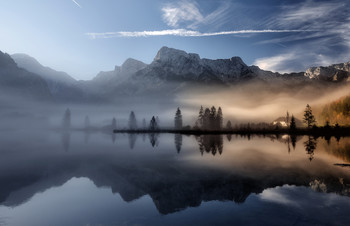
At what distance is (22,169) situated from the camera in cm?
2862

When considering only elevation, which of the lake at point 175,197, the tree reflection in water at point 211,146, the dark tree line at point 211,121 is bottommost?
the tree reflection in water at point 211,146

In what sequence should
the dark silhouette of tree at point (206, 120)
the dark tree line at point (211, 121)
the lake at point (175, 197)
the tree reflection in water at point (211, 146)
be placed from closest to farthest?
the lake at point (175, 197) < the tree reflection in water at point (211, 146) < the dark tree line at point (211, 121) < the dark silhouette of tree at point (206, 120)

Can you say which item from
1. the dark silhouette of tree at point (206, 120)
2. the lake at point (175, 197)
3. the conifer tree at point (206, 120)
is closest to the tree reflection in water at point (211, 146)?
the lake at point (175, 197)

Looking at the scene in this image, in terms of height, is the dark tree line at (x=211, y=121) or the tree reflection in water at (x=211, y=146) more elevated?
the dark tree line at (x=211, y=121)

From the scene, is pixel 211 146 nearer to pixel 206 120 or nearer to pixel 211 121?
pixel 211 121

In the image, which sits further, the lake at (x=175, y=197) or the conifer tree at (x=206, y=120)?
→ the conifer tree at (x=206, y=120)

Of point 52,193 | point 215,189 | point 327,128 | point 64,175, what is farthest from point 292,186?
point 327,128

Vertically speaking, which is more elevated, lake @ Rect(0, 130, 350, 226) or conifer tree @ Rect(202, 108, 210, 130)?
conifer tree @ Rect(202, 108, 210, 130)

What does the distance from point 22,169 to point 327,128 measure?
164146 millimetres

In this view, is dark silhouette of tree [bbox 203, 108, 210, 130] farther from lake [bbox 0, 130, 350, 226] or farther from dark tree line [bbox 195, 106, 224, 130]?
lake [bbox 0, 130, 350, 226]

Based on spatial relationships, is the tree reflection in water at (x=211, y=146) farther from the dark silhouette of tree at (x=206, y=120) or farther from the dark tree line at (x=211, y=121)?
the dark silhouette of tree at (x=206, y=120)

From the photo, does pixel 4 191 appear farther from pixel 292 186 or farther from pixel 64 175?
pixel 292 186

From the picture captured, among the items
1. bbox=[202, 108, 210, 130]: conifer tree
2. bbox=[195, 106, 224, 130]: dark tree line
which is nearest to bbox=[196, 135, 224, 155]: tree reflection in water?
bbox=[195, 106, 224, 130]: dark tree line

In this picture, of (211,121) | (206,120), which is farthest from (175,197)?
(206,120)
